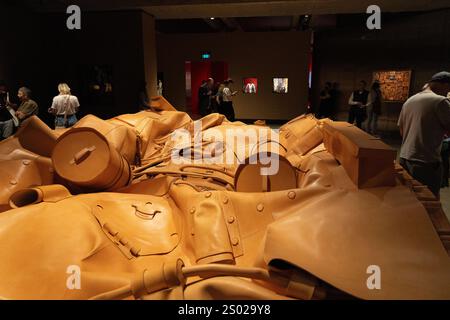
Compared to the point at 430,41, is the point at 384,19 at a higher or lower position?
higher

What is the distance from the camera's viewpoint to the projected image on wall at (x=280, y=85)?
46.1 feet

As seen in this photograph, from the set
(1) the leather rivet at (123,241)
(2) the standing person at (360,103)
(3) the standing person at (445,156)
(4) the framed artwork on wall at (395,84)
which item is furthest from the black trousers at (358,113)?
(1) the leather rivet at (123,241)

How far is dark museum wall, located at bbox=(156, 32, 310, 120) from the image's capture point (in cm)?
1366

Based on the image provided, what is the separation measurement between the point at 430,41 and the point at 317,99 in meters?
4.77

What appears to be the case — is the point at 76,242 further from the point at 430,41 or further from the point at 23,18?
the point at 430,41

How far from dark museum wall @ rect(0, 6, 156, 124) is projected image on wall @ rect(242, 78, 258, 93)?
4.60 metres

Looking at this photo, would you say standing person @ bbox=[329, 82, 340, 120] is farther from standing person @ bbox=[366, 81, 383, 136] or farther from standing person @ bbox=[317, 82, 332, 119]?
standing person @ bbox=[366, 81, 383, 136]

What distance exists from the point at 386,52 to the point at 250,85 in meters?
5.04

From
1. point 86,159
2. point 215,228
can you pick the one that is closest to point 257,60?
point 86,159

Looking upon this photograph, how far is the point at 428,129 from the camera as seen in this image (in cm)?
377

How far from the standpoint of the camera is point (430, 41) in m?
10.5

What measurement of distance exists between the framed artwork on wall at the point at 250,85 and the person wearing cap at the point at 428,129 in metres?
10.6

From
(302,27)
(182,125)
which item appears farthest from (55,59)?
(302,27)

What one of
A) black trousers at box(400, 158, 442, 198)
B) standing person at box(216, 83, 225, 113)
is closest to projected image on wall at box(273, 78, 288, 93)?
standing person at box(216, 83, 225, 113)
